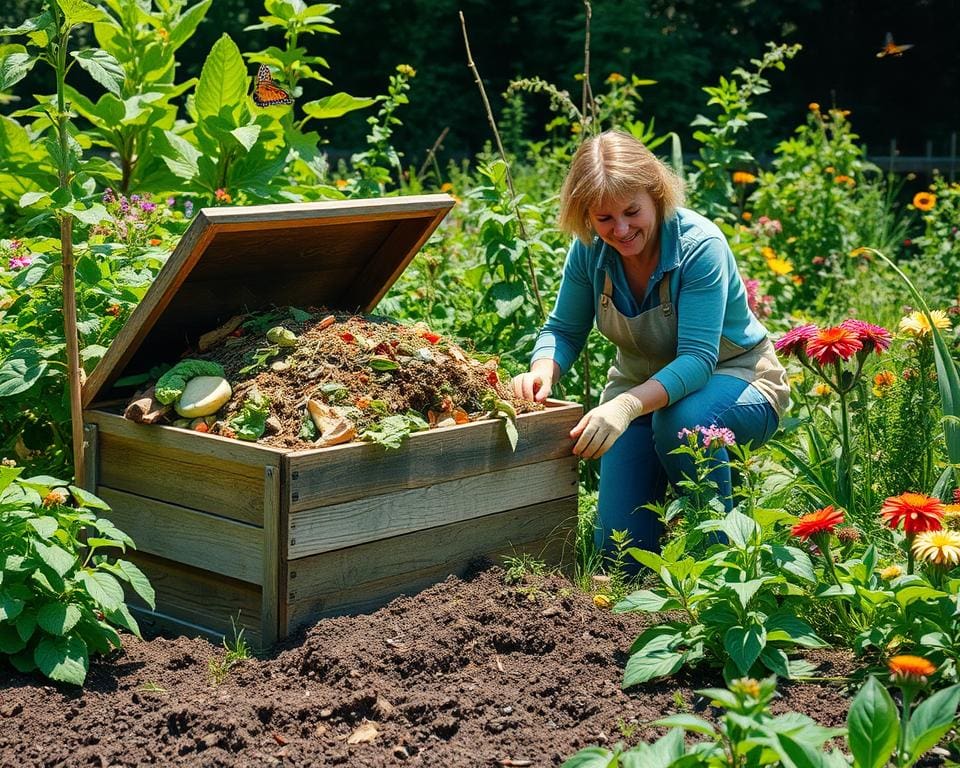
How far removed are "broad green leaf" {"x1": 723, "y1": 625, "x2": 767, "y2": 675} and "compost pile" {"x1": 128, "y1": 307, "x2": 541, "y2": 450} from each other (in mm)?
986

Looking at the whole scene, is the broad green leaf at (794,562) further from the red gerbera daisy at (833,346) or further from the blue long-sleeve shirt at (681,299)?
the blue long-sleeve shirt at (681,299)

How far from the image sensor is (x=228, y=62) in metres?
4.28

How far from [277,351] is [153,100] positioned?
158 cm

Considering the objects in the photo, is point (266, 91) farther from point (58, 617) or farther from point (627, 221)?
point (58, 617)

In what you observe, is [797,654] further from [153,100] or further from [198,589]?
[153,100]

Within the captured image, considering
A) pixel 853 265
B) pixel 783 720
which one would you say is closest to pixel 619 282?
pixel 783 720

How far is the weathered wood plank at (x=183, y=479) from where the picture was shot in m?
2.93

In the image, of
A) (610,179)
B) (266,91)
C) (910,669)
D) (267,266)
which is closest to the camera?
(910,669)

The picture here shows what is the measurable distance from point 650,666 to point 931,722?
71 cm

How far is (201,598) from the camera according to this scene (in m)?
3.12

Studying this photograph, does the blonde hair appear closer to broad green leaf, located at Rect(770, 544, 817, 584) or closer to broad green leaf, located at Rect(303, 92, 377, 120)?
broad green leaf, located at Rect(770, 544, 817, 584)

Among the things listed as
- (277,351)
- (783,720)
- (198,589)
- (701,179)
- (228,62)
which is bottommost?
(198,589)

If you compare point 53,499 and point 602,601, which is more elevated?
point 53,499

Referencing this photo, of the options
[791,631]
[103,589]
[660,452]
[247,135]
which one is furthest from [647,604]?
[247,135]
